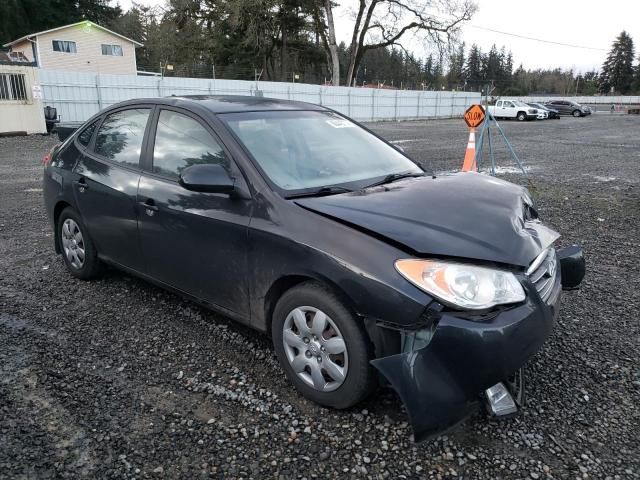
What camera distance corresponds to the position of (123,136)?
402cm

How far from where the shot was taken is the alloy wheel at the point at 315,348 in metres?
2.56

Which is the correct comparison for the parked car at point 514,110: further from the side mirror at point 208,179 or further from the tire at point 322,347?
the tire at point 322,347

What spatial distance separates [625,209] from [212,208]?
22.2ft

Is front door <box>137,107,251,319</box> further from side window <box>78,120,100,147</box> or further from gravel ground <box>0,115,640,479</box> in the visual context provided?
side window <box>78,120,100,147</box>

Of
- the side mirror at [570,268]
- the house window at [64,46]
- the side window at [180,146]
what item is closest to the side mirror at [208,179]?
the side window at [180,146]

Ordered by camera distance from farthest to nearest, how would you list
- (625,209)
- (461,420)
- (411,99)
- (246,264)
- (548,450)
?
1. (411,99)
2. (625,209)
3. (246,264)
4. (548,450)
5. (461,420)

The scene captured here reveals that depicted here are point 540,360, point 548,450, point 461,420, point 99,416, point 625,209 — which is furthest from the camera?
point 625,209

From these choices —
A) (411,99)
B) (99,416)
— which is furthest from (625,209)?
(411,99)

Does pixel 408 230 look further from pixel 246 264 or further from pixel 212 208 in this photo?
pixel 212 208

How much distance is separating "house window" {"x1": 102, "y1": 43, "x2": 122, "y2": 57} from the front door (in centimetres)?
4023

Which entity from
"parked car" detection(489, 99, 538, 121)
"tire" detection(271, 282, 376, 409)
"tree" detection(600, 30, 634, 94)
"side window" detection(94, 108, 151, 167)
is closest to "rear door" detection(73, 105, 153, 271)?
"side window" detection(94, 108, 151, 167)

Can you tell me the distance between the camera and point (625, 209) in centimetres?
750

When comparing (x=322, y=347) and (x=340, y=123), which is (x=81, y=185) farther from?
(x=322, y=347)

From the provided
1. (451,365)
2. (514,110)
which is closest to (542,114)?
(514,110)
